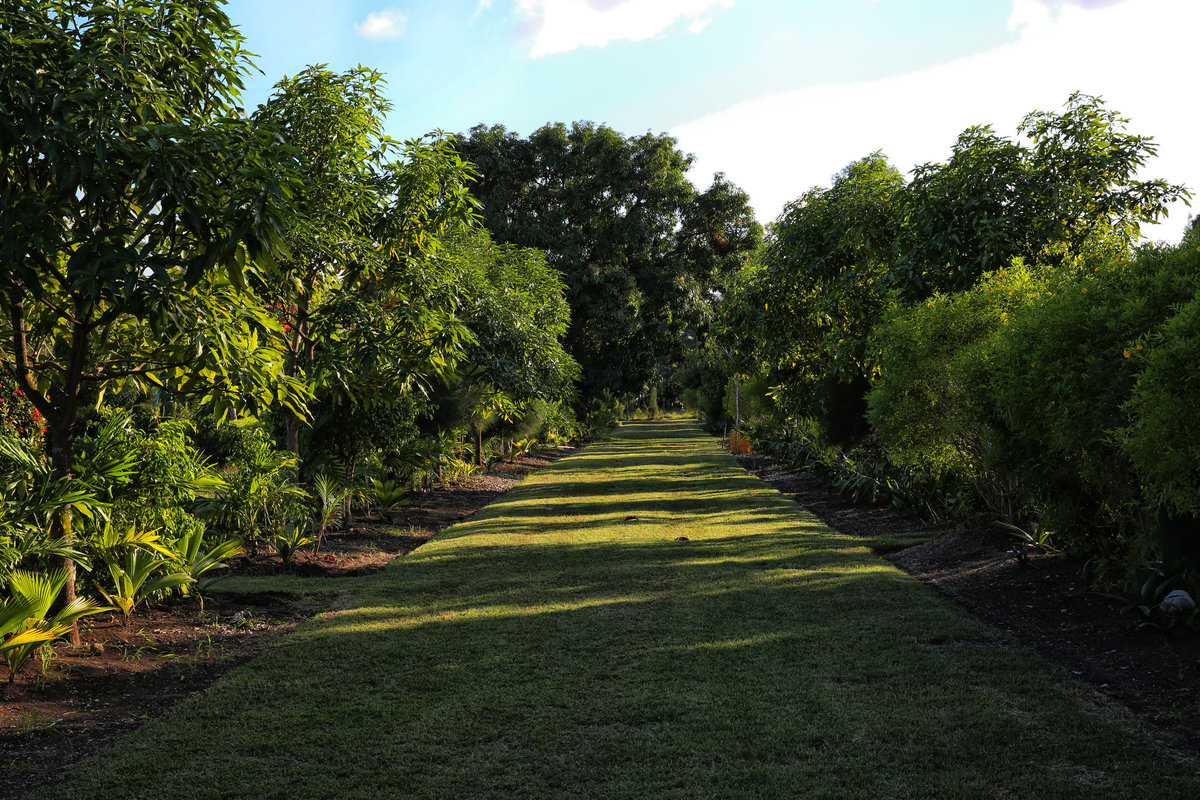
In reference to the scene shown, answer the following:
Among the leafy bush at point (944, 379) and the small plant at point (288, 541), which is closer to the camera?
the leafy bush at point (944, 379)

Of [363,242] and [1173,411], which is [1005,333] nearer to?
[1173,411]

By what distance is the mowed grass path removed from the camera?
3.75 metres

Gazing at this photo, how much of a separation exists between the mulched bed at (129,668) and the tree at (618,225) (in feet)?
64.3

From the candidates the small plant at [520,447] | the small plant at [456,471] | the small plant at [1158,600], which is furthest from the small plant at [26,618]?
the small plant at [520,447]

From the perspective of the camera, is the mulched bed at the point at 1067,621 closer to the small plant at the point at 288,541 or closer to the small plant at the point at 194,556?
the small plant at the point at 194,556

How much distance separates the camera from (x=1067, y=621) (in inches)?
250

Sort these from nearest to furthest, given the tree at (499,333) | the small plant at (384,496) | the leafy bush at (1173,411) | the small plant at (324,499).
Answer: the leafy bush at (1173,411) < the small plant at (324,499) < the tree at (499,333) < the small plant at (384,496)

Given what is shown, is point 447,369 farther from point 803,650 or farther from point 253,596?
point 803,650

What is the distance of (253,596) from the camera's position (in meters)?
7.54

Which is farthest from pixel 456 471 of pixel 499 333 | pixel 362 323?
pixel 362 323

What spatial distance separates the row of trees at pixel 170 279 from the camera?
431 cm

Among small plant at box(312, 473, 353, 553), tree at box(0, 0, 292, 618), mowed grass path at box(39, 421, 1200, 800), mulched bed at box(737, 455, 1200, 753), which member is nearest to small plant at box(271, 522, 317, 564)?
small plant at box(312, 473, 353, 553)

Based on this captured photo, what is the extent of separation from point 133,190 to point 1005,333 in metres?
6.74

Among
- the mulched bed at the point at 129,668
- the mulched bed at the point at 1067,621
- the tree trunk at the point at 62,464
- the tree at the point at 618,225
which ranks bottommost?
the mulched bed at the point at 1067,621
